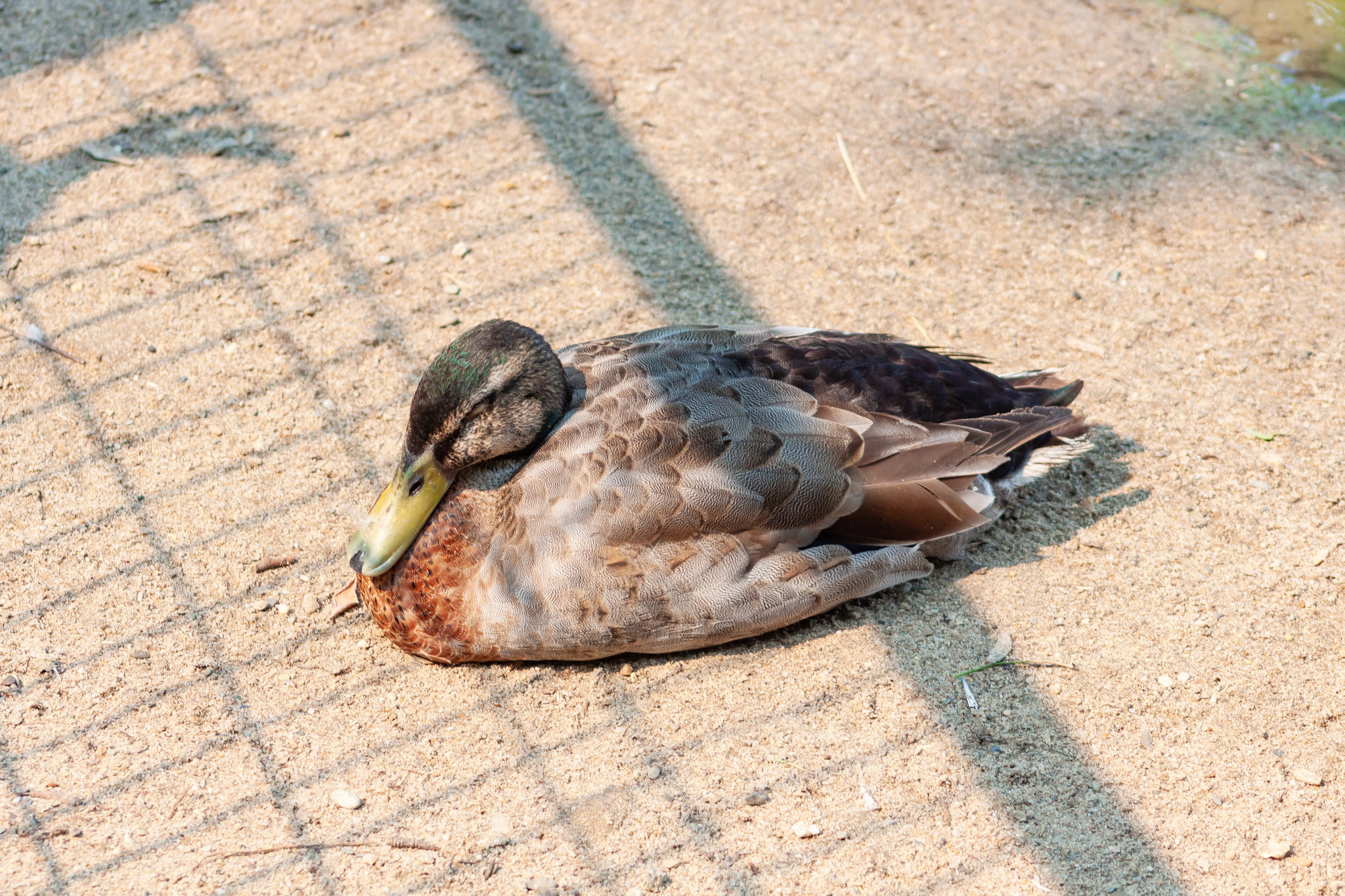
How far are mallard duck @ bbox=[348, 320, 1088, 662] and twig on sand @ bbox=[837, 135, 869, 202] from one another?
1867 mm

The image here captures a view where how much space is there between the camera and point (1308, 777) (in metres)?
3.23

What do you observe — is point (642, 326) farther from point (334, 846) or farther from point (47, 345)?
point (334, 846)

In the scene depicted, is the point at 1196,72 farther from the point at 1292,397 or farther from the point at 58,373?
the point at 58,373

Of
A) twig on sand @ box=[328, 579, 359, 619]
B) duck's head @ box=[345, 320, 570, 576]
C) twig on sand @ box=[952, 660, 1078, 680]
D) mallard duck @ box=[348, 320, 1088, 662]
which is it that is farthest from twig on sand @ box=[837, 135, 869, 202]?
twig on sand @ box=[328, 579, 359, 619]

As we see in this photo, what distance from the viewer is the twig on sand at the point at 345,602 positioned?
366cm

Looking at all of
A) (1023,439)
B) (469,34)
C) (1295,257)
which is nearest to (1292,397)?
(1295,257)

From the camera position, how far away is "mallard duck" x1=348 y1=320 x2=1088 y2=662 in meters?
3.32

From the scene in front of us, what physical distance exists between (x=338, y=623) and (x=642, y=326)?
5.50 ft

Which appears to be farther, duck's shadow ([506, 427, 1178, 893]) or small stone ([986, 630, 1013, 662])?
small stone ([986, 630, 1013, 662])

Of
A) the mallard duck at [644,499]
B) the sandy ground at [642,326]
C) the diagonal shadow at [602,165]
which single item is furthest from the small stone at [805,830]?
the diagonal shadow at [602,165]

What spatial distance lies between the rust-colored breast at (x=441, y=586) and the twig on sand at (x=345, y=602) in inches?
8.6

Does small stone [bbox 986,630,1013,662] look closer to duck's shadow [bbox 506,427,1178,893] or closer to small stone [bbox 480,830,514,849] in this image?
duck's shadow [bbox 506,427,1178,893]

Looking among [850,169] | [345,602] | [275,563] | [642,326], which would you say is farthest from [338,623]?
[850,169]

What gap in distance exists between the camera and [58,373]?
437 cm
